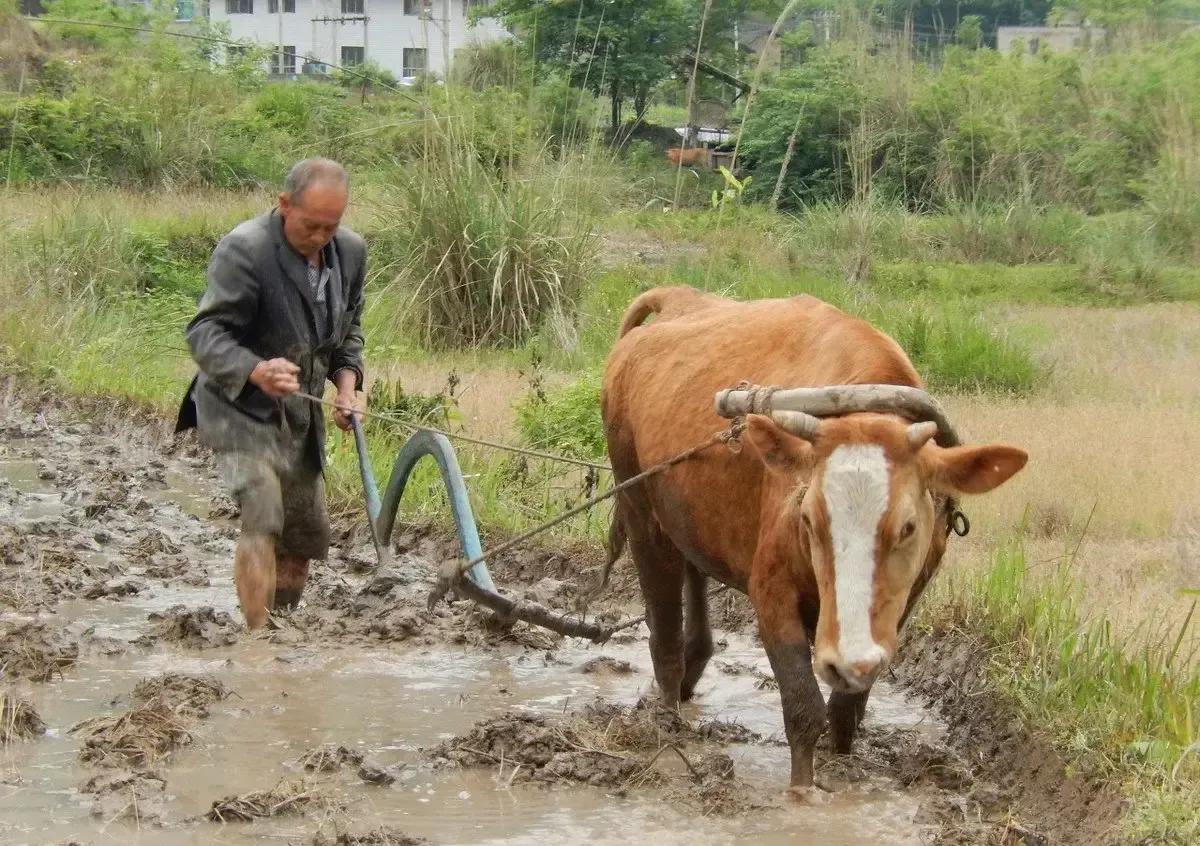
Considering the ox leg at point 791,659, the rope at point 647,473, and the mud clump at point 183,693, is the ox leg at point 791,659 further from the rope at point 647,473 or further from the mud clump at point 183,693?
the mud clump at point 183,693

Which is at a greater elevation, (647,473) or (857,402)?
(857,402)

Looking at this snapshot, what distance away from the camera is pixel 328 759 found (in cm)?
557

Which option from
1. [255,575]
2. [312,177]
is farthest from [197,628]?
[312,177]

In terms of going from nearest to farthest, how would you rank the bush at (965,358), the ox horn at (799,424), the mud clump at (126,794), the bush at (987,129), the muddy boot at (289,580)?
the ox horn at (799,424) < the mud clump at (126,794) < the muddy boot at (289,580) < the bush at (965,358) < the bush at (987,129)

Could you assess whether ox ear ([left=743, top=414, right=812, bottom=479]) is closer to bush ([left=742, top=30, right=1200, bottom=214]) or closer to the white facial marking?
the white facial marking

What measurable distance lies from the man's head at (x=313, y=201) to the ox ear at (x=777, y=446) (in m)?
2.37

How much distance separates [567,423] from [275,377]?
139 inches

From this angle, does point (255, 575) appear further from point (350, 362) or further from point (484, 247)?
point (484, 247)

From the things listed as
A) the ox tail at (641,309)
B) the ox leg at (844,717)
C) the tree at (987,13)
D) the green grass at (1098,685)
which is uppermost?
the tree at (987,13)

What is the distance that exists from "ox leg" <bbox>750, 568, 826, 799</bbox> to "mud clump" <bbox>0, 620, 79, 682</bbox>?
123 inches

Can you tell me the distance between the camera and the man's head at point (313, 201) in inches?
252

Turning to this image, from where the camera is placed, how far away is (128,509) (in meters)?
9.59

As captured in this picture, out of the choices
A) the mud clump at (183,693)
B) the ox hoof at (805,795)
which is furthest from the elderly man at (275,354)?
the ox hoof at (805,795)

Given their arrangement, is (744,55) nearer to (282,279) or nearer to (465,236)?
(465,236)
